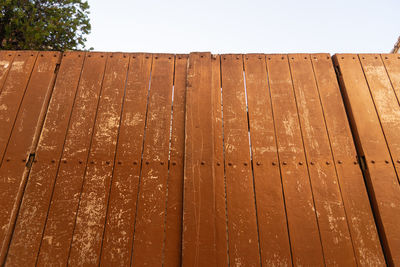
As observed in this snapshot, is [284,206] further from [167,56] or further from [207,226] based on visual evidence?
[167,56]

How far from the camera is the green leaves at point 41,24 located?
441cm

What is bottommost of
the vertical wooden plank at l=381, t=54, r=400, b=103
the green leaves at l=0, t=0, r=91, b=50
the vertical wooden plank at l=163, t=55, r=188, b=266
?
the vertical wooden plank at l=163, t=55, r=188, b=266

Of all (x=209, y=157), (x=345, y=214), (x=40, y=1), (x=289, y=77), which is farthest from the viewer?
(x=40, y=1)

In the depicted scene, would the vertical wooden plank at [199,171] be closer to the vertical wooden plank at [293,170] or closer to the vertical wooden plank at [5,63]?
the vertical wooden plank at [293,170]

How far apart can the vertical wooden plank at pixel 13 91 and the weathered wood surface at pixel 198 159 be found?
0.03ft

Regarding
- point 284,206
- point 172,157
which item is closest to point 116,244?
point 172,157

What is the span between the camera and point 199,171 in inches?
76.9

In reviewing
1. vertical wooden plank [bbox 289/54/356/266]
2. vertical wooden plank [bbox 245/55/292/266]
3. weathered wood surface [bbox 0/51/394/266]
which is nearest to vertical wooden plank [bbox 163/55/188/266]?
weathered wood surface [bbox 0/51/394/266]

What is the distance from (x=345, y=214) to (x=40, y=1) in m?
6.10

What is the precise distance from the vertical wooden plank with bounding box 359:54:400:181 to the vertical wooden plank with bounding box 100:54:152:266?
2.07 metres

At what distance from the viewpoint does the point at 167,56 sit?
8.27 ft

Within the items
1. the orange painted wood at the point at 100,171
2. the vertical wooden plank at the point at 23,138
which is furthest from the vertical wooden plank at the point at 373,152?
the vertical wooden plank at the point at 23,138

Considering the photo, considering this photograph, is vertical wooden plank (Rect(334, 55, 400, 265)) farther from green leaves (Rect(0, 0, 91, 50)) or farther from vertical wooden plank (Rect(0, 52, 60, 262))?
green leaves (Rect(0, 0, 91, 50))

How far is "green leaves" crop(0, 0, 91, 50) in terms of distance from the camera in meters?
4.41
